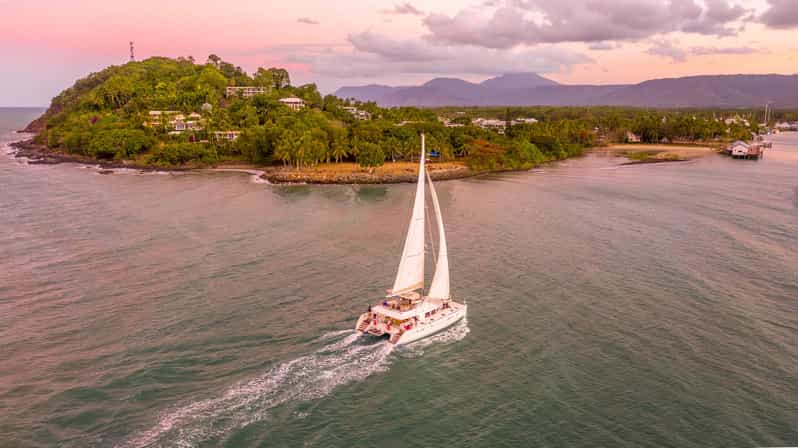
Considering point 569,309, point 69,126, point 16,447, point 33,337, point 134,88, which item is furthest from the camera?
point 134,88

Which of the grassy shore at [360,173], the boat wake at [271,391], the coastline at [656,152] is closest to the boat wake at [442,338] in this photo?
the boat wake at [271,391]

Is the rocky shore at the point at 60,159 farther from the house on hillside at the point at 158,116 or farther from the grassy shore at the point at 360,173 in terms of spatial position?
the grassy shore at the point at 360,173

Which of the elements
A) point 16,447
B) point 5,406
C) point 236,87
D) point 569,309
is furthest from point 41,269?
point 236,87

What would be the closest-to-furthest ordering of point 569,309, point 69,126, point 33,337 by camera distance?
point 33,337, point 569,309, point 69,126

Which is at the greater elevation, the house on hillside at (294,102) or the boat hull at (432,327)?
the house on hillside at (294,102)

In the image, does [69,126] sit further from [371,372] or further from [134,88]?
[371,372]
